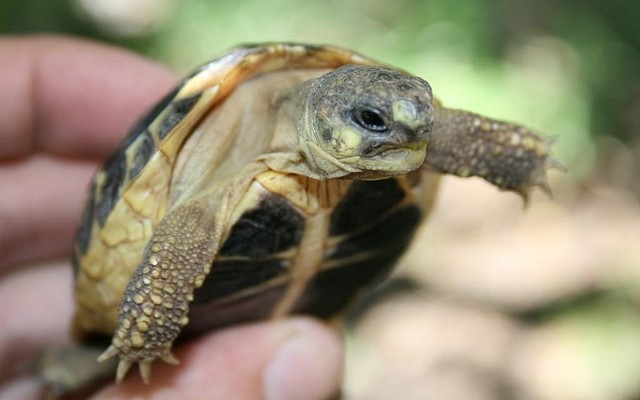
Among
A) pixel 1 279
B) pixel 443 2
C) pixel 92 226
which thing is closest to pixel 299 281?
pixel 92 226

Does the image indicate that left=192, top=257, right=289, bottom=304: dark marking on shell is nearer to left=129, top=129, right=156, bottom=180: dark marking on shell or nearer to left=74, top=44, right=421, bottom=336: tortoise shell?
left=74, top=44, right=421, bottom=336: tortoise shell

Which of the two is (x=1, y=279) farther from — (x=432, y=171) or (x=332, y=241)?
(x=432, y=171)

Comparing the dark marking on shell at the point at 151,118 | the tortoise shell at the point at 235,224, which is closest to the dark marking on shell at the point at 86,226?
the tortoise shell at the point at 235,224

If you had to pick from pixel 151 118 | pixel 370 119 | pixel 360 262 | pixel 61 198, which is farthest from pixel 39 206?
pixel 370 119

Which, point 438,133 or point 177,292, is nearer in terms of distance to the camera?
point 177,292

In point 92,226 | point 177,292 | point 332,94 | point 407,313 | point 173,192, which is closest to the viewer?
point 332,94

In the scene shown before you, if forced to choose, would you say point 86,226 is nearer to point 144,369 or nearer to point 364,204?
point 144,369

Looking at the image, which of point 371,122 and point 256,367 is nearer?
point 371,122
